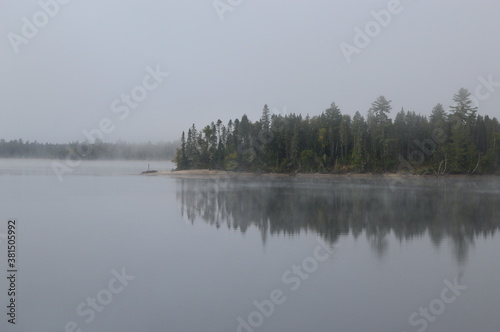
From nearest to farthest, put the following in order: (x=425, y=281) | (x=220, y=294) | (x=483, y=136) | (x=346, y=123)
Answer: (x=220, y=294) → (x=425, y=281) → (x=483, y=136) → (x=346, y=123)

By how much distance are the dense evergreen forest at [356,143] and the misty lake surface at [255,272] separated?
2027 inches

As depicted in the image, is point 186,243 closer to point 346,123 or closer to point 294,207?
point 294,207

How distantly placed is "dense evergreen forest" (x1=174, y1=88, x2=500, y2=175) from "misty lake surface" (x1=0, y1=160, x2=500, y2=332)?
51.5m

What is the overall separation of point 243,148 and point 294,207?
2322 inches

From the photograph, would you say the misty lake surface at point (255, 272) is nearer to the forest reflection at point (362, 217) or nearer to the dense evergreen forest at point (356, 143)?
the forest reflection at point (362, 217)

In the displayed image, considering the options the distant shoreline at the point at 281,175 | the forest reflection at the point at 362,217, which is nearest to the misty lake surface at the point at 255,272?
the forest reflection at the point at 362,217

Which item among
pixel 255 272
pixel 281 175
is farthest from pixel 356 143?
pixel 255 272

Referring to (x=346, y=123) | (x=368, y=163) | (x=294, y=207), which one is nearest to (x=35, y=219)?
(x=294, y=207)

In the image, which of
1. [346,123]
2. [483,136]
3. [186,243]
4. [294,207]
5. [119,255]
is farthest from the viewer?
[346,123]

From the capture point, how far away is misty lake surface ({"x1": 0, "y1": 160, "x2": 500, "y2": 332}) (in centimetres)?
970

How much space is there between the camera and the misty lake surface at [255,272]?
9.70 m

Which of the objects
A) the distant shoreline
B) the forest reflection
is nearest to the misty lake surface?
the forest reflection

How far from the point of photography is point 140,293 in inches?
443

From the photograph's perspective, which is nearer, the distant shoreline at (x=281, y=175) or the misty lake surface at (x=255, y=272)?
the misty lake surface at (x=255, y=272)
